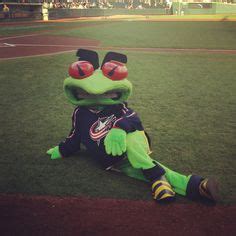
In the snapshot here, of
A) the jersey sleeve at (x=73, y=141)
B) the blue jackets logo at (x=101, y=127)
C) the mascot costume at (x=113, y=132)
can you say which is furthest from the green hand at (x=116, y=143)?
the jersey sleeve at (x=73, y=141)

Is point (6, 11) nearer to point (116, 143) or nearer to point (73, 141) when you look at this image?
point (73, 141)

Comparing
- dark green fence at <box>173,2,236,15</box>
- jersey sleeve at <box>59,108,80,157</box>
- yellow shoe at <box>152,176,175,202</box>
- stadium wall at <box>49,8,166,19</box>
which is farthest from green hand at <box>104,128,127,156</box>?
dark green fence at <box>173,2,236,15</box>

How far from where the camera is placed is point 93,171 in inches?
133

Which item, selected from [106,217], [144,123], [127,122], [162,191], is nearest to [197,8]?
[144,123]

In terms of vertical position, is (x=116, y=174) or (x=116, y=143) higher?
(x=116, y=143)

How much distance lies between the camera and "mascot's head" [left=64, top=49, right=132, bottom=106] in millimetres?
3217

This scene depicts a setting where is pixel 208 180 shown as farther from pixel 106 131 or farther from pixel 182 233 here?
pixel 106 131

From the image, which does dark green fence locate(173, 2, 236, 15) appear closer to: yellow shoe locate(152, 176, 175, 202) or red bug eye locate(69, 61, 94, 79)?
red bug eye locate(69, 61, 94, 79)

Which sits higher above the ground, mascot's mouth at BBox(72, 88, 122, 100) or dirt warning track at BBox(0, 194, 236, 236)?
mascot's mouth at BBox(72, 88, 122, 100)

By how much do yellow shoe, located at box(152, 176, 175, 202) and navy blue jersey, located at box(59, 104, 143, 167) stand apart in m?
0.51

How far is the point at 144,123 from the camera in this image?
4.80 m

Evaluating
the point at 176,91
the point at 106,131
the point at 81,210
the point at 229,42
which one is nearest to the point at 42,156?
the point at 106,131

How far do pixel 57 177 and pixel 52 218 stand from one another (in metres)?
0.70

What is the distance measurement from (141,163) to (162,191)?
31cm
